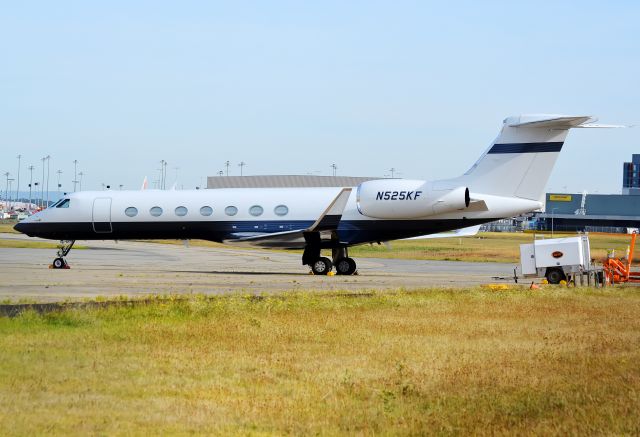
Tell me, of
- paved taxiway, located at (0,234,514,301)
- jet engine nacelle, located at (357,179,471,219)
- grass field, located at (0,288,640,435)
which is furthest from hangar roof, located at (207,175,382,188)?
grass field, located at (0,288,640,435)

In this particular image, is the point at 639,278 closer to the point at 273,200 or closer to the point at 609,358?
the point at 273,200

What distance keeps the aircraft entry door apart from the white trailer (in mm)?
15840

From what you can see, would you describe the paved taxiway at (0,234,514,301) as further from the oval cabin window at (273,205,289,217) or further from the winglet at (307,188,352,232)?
the oval cabin window at (273,205,289,217)

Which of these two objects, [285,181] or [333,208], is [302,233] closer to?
[333,208]

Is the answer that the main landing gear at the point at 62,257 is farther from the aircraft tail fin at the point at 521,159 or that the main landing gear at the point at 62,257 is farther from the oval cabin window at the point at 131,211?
the aircraft tail fin at the point at 521,159

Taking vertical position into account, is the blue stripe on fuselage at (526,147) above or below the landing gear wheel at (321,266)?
above

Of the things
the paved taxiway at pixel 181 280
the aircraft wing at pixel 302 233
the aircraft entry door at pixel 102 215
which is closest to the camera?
→ the paved taxiway at pixel 181 280

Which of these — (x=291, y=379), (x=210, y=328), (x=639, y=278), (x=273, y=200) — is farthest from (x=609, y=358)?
(x=273, y=200)

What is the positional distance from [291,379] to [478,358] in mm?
2900

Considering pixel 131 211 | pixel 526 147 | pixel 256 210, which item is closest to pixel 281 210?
pixel 256 210

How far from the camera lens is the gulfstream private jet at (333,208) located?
30.3m

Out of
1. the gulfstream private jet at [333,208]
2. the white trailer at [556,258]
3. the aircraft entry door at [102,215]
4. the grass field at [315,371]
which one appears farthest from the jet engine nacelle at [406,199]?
the grass field at [315,371]

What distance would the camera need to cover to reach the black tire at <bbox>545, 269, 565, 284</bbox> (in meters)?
28.1

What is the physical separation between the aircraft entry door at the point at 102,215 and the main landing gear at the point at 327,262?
7830 mm
